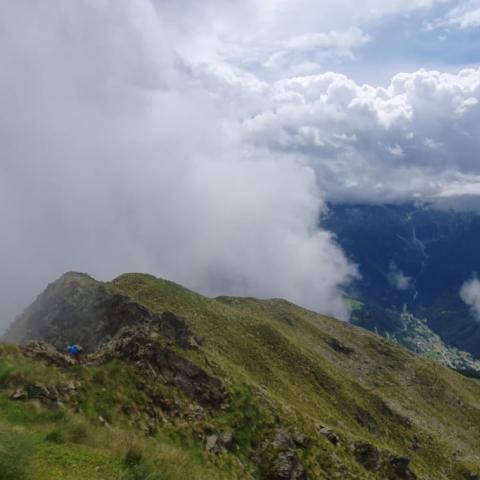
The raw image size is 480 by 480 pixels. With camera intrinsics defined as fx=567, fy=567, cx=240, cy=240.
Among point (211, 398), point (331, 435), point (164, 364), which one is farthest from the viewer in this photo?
point (331, 435)

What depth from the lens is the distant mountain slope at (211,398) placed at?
3111 centimetres

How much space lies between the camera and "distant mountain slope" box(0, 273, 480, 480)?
1225 inches

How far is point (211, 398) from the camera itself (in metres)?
59.9

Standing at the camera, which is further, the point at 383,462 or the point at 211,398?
the point at 383,462

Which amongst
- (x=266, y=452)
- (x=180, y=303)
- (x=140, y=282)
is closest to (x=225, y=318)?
(x=180, y=303)

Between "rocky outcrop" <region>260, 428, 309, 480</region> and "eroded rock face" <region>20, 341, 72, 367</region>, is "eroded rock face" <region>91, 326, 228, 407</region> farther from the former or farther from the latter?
"rocky outcrop" <region>260, 428, 309, 480</region>

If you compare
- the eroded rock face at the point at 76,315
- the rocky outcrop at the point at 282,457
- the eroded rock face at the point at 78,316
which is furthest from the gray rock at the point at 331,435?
the eroded rock face at the point at 76,315

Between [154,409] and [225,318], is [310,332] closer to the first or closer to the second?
[225,318]

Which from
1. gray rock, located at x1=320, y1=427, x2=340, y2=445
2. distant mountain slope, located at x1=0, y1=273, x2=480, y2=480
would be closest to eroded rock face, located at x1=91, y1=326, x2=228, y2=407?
distant mountain slope, located at x1=0, y1=273, x2=480, y2=480

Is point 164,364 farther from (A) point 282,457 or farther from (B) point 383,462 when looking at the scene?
(B) point 383,462

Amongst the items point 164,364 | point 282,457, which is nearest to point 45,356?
point 164,364

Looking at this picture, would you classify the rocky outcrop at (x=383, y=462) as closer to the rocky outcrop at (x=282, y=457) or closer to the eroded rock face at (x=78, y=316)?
the rocky outcrop at (x=282, y=457)

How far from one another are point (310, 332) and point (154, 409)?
356ft

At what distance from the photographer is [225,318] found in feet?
400
